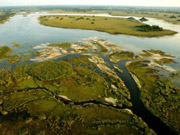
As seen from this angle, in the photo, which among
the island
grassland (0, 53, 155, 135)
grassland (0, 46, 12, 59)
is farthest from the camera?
grassland (0, 46, 12, 59)

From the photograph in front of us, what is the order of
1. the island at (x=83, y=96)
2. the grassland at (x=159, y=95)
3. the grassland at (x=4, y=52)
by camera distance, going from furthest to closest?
the grassland at (x=4, y=52) → the grassland at (x=159, y=95) → the island at (x=83, y=96)

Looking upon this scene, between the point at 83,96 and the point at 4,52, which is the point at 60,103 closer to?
the point at 83,96

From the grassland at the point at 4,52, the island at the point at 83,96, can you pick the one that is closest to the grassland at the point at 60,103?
the island at the point at 83,96

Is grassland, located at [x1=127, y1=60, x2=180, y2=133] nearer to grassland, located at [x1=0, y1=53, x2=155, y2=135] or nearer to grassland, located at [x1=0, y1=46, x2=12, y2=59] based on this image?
grassland, located at [x1=0, y1=53, x2=155, y2=135]

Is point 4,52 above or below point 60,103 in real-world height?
above

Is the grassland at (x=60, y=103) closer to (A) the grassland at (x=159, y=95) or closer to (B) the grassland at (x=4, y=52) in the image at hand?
(A) the grassland at (x=159, y=95)

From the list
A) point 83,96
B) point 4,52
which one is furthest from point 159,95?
point 4,52

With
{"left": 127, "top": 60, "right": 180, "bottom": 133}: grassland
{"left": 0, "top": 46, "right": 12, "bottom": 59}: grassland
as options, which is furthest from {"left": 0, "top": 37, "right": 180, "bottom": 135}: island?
{"left": 0, "top": 46, "right": 12, "bottom": 59}: grassland

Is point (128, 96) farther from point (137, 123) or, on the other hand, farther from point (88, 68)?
point (88, 68)
